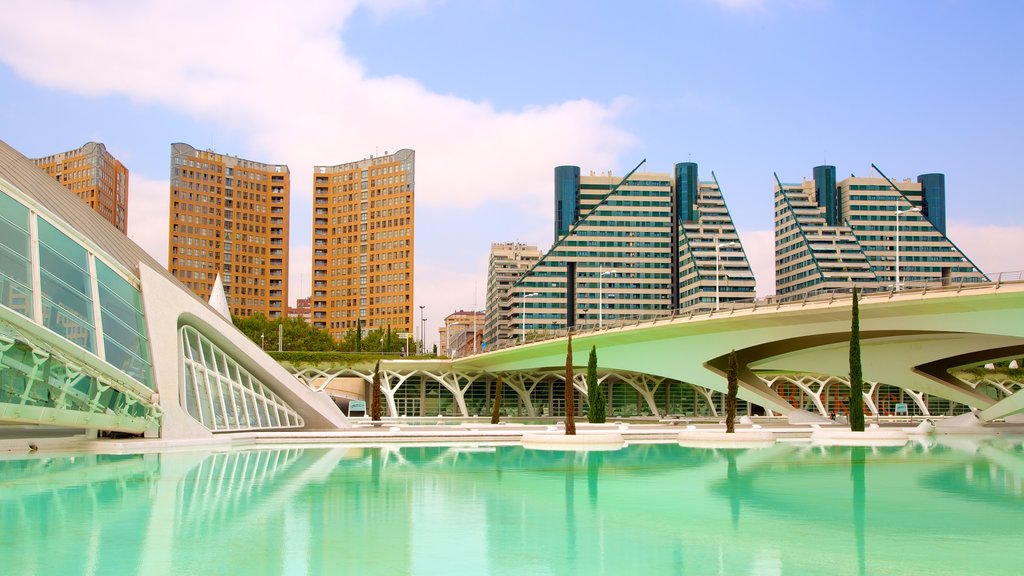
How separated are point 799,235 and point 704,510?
4982 inches

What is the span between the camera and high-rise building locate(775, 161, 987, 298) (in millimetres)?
132375

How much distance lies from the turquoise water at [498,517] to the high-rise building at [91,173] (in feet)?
397

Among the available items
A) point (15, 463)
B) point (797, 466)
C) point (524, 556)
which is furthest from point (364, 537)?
point (797, 466)

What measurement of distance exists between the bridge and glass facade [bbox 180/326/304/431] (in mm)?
21200

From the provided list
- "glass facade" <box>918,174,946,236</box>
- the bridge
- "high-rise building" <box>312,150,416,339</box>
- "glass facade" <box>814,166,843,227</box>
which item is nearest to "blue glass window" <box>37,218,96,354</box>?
the bridge

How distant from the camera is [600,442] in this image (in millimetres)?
34781

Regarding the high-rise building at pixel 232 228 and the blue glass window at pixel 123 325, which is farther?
the high-rise building at pixel 232 228

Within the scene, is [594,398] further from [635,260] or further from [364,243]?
[364,243]

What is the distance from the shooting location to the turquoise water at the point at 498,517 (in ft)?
38.4

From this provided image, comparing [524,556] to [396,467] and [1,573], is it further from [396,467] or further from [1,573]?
[396,467]

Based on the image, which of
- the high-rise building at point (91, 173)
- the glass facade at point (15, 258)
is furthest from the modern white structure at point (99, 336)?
the high-rise building at point (91, 173)

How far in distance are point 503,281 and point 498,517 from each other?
142 m

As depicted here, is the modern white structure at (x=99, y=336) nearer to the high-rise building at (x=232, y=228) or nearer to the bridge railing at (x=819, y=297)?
the bridge railing at (x=819, y=297)

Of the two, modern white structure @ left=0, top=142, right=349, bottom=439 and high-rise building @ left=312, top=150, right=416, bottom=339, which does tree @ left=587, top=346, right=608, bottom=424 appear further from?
high-rise building @ left=312, top=150, right=416, bottom=339
